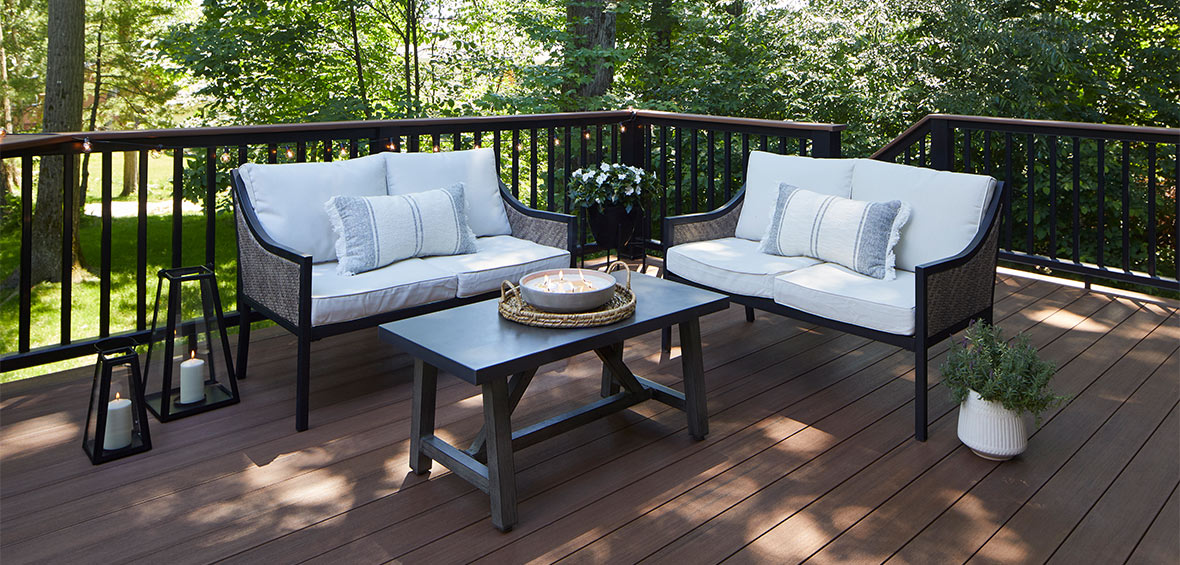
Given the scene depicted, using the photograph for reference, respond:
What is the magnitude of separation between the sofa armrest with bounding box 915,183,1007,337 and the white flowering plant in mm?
1880

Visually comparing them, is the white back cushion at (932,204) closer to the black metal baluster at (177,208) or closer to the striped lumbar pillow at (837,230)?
the striped lumbar pillow at (837,230)

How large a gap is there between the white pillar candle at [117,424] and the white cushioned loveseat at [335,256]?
51 centimetres

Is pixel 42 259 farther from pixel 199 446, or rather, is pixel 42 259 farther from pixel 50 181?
pixel 199 446

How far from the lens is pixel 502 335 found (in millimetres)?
2453

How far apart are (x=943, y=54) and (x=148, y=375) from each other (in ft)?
25.0

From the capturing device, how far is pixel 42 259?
762 centimetres

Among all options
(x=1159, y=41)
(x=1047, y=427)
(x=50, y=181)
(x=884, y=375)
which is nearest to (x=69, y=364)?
(x=50, y=181)

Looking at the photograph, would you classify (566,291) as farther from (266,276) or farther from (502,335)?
(266,276)

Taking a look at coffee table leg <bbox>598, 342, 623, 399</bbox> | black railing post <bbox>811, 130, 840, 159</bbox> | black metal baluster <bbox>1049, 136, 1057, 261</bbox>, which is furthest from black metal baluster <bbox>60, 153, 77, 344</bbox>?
black metal baluster <bbox>1049, 136, 1057, 261</bbox>

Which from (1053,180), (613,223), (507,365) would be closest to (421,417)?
(507,365)

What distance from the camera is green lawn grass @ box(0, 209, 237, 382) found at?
272 inches

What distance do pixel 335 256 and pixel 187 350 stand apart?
2.33 ft

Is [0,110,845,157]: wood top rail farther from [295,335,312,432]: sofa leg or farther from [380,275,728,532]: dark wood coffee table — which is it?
[380,275,728,532]: dark wood coffee table

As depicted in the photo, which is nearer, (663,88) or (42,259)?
(42,259)
